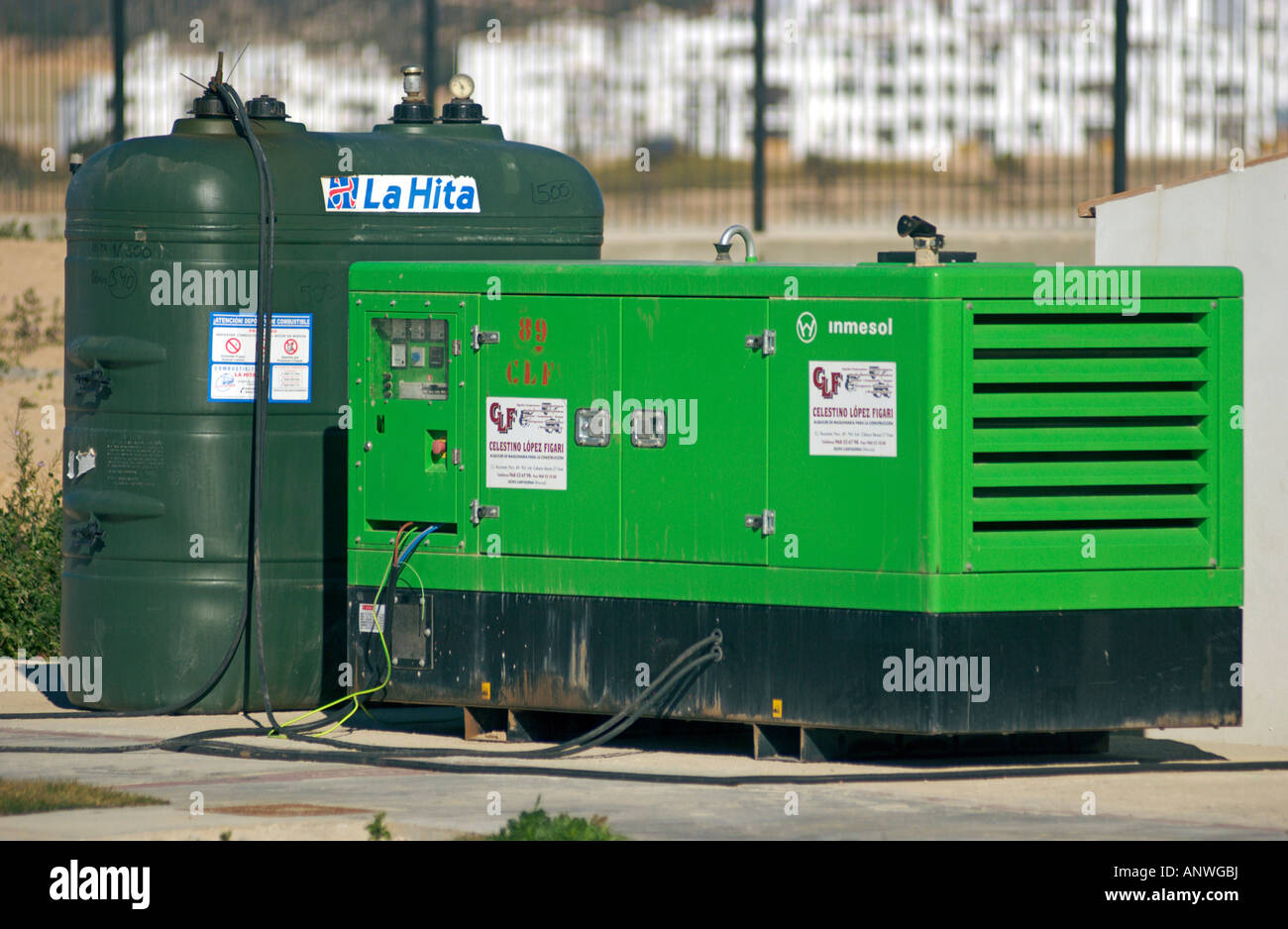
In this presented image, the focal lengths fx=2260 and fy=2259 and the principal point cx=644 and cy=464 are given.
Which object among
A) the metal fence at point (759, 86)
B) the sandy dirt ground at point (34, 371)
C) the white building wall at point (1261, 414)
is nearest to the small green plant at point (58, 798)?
the white building wall at point (1261, 414)

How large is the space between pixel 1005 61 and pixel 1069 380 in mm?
11923

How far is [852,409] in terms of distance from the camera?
30.4 ft

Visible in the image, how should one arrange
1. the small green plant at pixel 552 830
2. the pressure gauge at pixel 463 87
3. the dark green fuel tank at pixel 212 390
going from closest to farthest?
the small green plant at pixel 552 830, the dark green fuel tank at pixel 212 390, the pressure gauge at pixel 463 87

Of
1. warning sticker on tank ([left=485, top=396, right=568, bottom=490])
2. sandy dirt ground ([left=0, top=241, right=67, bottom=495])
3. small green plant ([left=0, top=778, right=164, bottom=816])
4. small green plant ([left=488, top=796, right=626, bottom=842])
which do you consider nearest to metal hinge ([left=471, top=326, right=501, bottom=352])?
warning sticker on tank ([left=485, top=396, right=568, bottom=490])

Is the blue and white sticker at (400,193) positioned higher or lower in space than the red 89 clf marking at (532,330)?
higher

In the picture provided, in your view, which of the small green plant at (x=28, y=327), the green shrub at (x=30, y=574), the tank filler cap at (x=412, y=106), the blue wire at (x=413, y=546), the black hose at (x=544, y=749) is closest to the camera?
the black hose at (x=544, y=749)

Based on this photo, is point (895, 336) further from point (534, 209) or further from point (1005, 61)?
point (1005, 61)

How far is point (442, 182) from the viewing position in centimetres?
1127

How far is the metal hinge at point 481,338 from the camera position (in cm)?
1004

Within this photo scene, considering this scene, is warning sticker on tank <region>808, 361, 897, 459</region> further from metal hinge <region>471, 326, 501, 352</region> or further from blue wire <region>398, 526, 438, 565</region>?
blue wire <region>398, 526, 438, 565</region>

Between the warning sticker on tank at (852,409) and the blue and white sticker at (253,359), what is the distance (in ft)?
9.55

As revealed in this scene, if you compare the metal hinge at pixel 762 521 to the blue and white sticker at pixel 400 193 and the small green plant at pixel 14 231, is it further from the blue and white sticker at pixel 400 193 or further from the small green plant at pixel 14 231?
the small green plant at pixel 14 231

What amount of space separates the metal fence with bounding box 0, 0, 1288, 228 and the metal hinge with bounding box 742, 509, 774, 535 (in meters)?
11.5

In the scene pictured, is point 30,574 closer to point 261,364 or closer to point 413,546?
point 261,364
